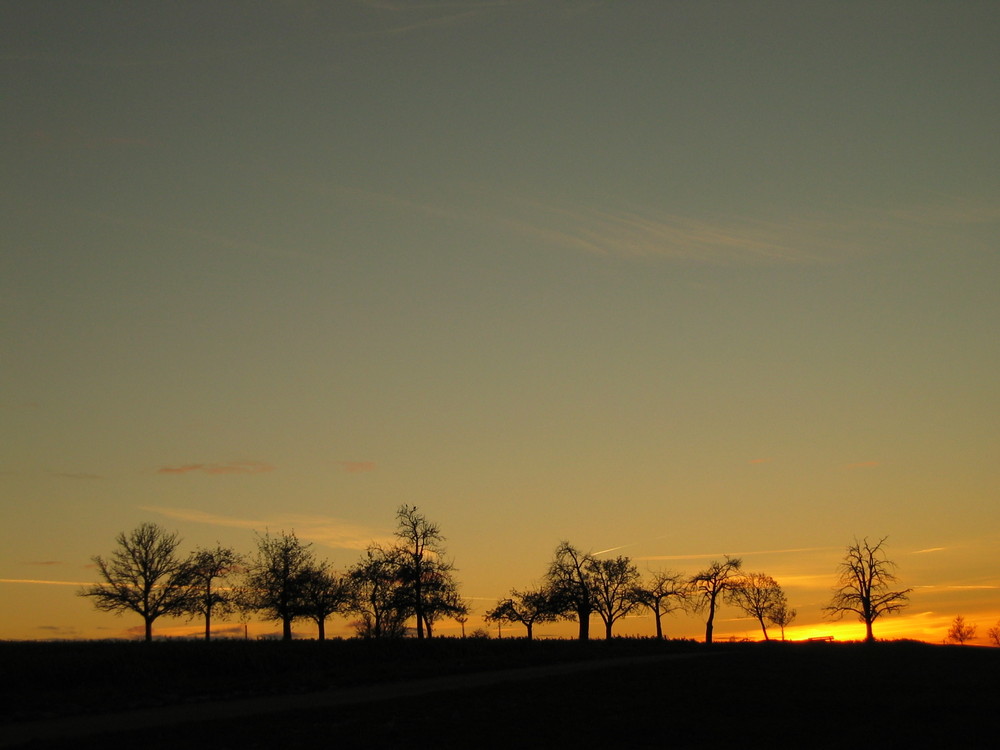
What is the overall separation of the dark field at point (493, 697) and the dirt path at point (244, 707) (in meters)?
0.14

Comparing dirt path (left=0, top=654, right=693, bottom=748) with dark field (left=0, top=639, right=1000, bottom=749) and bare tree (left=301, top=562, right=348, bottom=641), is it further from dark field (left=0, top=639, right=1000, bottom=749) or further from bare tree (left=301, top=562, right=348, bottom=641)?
bare tree (left=301, top=562, right=348, bottom=641)

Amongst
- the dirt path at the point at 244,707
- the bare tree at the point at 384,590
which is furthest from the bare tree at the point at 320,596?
the dirt path at the point at 244,707

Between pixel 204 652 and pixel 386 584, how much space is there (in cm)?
2710

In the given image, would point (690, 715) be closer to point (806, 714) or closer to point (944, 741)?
point (806, 714)

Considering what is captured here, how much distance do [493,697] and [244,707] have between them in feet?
27.6

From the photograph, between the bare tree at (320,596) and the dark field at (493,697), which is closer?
the dark field at (493,697)

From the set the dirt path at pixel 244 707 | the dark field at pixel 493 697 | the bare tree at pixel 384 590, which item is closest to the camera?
the dark field at pixel 493 697

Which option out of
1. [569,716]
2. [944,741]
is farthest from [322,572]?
[944,741]

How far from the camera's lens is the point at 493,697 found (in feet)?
96.4

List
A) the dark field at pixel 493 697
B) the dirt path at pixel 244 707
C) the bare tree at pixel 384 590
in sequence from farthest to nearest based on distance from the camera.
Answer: the bare tree at pixel 384 590 < the dirt path at pixel 244 707 < the dark field at pixel 493 697

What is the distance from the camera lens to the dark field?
76.7 ft

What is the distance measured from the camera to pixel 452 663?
41.0m

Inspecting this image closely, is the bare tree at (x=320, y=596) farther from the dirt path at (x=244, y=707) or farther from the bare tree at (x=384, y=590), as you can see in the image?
the dirt path at (x=244, y=707)

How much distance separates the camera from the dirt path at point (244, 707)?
2392 cm
